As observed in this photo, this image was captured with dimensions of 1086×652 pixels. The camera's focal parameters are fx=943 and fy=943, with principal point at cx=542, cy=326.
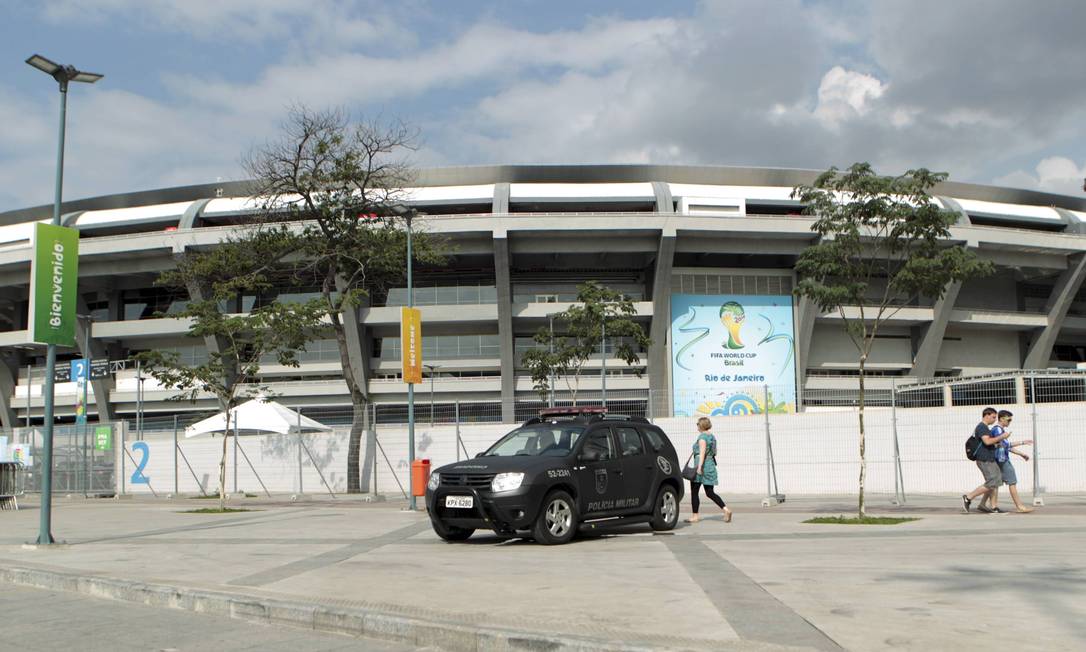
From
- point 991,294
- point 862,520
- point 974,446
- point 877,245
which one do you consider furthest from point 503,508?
point 991,294

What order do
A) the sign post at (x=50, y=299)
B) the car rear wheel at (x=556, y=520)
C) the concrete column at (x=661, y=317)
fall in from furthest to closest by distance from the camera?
the concrete column at (x=661, y=317), the sign post at (x=50, y=299), the car rear wheel at (x=556, y=520)

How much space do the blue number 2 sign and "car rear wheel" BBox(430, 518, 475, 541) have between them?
65.5ft

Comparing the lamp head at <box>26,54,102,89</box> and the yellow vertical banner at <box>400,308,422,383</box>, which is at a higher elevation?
the lamp head at <box>26,54,102,89</box>

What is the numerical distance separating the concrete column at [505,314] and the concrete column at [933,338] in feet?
68.3

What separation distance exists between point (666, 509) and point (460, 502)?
3.41 m

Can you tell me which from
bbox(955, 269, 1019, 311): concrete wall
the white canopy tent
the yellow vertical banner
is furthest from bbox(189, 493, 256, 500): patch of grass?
bbox(955, 269, 1019, 311): concrete wall

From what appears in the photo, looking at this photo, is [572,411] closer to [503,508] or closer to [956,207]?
[503,508]

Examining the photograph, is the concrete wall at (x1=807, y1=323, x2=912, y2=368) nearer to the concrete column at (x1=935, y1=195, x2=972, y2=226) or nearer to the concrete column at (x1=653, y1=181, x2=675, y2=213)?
the concrete column at (x1=935, y1=195, x2=972, y2=226)

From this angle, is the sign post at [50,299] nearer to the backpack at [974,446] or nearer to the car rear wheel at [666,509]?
the car rear wheel at [666,509]

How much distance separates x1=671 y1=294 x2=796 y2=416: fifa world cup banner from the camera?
47.5m

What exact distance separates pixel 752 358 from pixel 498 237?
1456 cm

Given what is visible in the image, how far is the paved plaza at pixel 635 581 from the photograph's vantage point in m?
6.07

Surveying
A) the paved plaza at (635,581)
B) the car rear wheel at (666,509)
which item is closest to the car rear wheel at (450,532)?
the paved plaza at (635,581)

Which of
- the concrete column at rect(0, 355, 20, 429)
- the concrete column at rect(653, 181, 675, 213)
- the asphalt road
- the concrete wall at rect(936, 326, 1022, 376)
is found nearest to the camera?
the asphalt road
